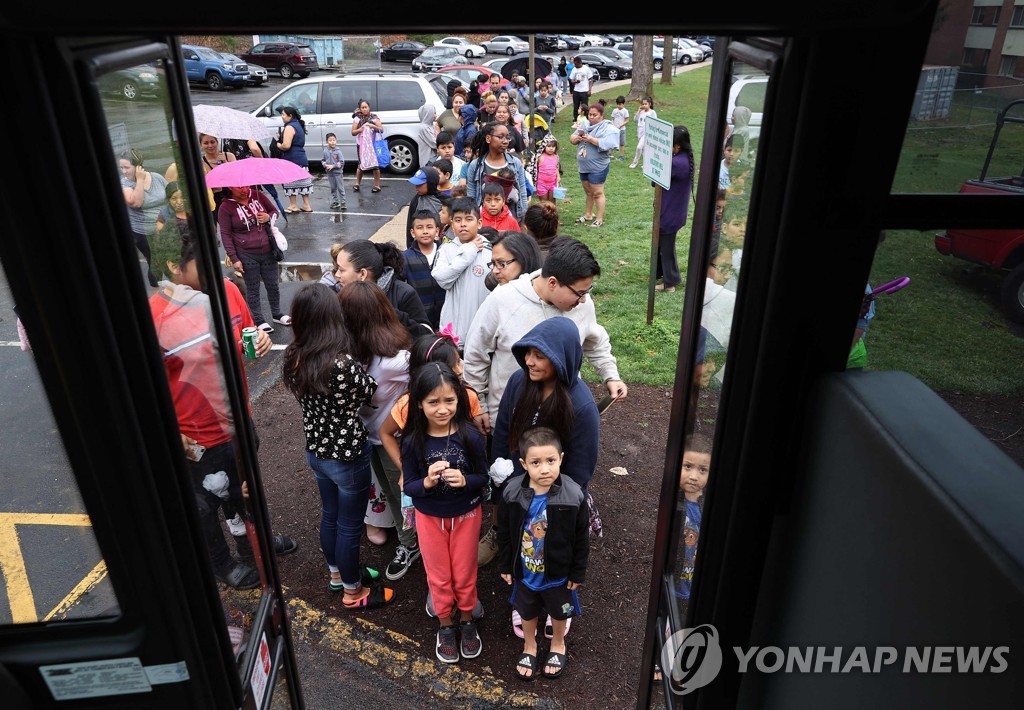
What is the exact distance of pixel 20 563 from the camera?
150 centimetres

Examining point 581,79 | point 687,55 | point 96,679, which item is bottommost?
point 687,55

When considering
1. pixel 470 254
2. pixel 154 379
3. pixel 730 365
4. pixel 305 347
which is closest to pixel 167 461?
pixel 154 379

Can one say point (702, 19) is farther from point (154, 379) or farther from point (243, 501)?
point (243, 501)

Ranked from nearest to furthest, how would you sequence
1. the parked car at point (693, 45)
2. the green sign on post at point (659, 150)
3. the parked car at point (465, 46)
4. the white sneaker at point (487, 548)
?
1. the white sneaker at point (487, 548)
2. the green sign on post at point (659, 150)
3. the parked car at point (465, 46)
4. the parked car at point (693, 45)

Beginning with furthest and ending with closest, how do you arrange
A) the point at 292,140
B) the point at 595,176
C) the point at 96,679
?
the point at 292,140 < the point at 595,176 < the point at 96,679

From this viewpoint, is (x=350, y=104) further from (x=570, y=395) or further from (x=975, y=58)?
(x=975, y=58)

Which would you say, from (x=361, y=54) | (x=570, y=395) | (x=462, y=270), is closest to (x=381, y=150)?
(x=462, y=270)

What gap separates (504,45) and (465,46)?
258 cm

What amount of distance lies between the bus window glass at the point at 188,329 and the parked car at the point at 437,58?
30.9 metres

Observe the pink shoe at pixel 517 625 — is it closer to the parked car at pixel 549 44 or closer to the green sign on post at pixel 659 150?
the green sign on post at pixel 659 150

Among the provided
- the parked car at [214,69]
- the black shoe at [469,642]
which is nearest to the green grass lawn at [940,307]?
the black shoe at [469,642]

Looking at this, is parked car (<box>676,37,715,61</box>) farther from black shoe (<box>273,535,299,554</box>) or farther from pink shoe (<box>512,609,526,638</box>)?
pink shoe (<box>512,609,526,638</box>)

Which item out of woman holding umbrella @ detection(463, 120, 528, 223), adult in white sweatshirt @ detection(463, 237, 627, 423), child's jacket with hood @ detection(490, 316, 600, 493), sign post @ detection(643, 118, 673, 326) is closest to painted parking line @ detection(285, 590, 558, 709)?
child's jacket with hood @ detection(490, 316, 600, 493)

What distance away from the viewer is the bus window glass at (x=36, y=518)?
1.33 m
